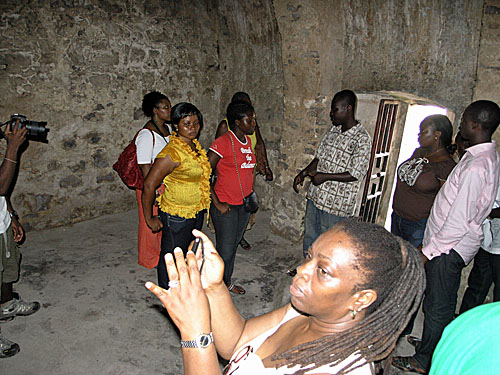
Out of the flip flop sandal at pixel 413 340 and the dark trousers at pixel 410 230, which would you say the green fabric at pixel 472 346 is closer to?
the dark trousers at pixel 410 230

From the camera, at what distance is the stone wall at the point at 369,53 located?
13.9 feet

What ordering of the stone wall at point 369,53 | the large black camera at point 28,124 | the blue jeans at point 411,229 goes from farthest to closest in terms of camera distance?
the stone wall at point 369,53 → the blue jeans at point 411,229 → the large black camera at point 28,124

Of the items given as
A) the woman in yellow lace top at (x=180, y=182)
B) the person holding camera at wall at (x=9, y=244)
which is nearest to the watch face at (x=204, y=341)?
the woman in yellow lace top at (x=180, y=182)

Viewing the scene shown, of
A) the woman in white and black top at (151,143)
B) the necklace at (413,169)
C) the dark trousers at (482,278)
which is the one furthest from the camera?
the woman in white and black top at (151,143)

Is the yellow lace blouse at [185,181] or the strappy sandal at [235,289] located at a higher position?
the yellow lace blouse at [185,181]

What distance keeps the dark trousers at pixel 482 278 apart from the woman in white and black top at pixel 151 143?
120 inches

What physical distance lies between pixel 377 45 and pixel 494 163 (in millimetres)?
2393

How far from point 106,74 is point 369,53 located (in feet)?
11.1

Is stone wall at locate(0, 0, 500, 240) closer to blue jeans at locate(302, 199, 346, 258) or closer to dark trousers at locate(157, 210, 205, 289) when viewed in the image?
blue jeans at locate(302, 199, 346, 258)

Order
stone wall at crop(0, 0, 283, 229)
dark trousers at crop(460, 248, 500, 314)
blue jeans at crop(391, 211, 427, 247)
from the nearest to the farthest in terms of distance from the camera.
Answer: dark trousers at crop(460, 248, 500, 314), blue jeans at crop(391, 211, 427, 247), stone wall at crop(0, 0, 283, 229)

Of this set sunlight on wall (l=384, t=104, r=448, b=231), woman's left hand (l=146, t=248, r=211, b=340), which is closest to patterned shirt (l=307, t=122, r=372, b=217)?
sunlight on wall (l=384, t=104, r=448, b=231)

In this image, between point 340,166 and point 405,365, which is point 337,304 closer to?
point 405,365

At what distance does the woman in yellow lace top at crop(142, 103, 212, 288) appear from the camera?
3029 mm

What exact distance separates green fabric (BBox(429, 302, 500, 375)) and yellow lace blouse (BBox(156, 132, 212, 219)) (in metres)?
2.38
